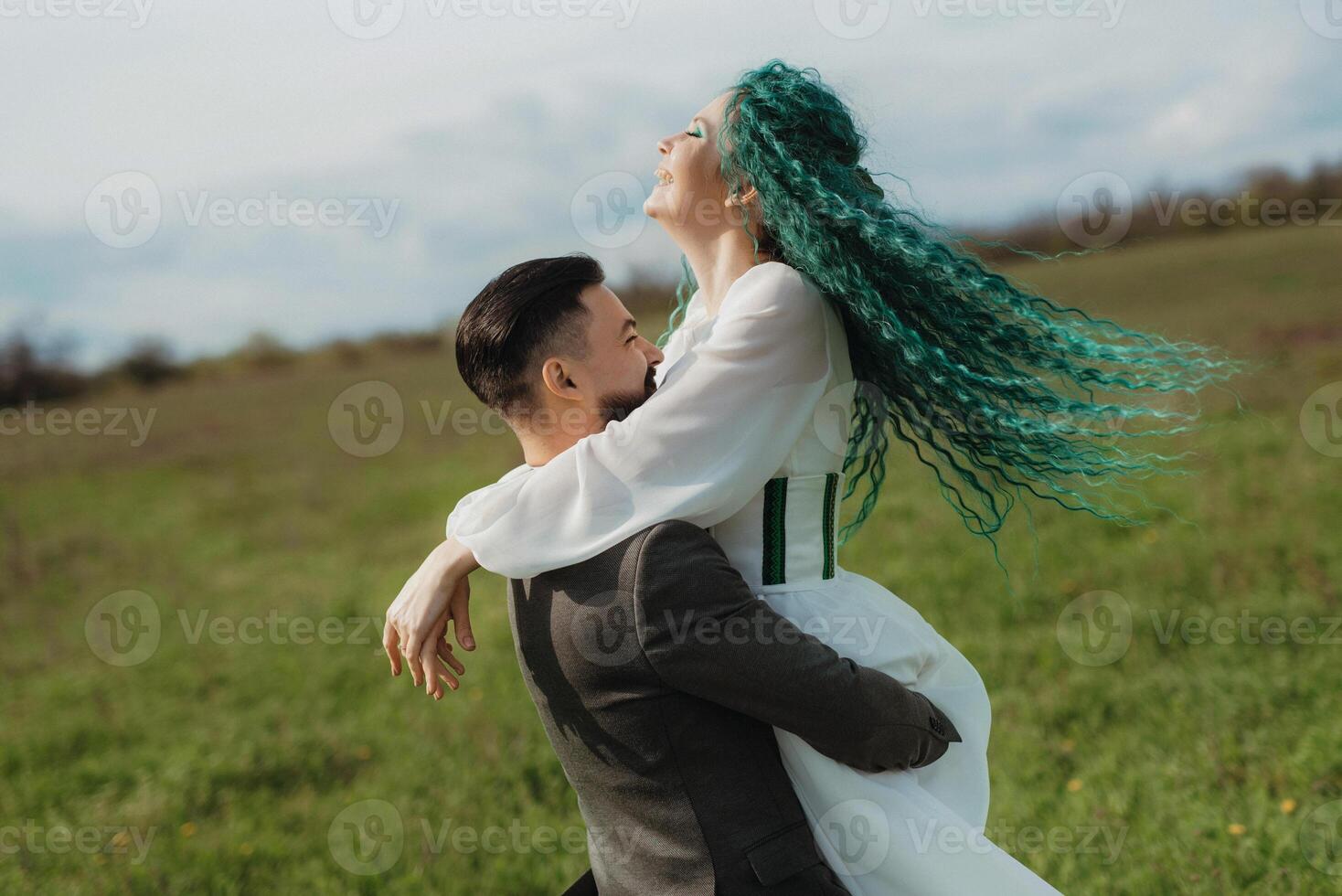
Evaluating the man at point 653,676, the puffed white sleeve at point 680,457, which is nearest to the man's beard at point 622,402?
the man at point 653,676

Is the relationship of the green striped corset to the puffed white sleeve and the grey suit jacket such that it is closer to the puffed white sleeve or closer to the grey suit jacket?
the puffed white sleeve

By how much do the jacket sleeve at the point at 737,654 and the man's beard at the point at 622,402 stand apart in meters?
0.35

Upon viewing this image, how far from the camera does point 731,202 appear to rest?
2566 millimetres

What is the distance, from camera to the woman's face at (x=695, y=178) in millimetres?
2562

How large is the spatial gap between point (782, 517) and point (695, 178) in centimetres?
81

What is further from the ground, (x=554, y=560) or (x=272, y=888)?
(x=554, y=560)

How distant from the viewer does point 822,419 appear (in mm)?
2488

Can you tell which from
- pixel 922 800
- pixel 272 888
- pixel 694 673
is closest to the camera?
pixel 694 673

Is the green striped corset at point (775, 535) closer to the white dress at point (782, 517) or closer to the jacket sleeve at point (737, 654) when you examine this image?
the white dress at point (782, 517)

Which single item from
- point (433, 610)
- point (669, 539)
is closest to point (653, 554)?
point (669, 539)

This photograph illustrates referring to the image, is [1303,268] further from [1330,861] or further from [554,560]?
[554,560]

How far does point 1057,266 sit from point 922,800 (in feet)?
60.1

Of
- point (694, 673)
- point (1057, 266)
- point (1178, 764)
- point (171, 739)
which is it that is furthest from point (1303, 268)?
point (694, 673)

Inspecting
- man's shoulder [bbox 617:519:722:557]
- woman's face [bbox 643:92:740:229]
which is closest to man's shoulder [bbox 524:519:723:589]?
man's shoulder [bbox 617:519:722:557]
